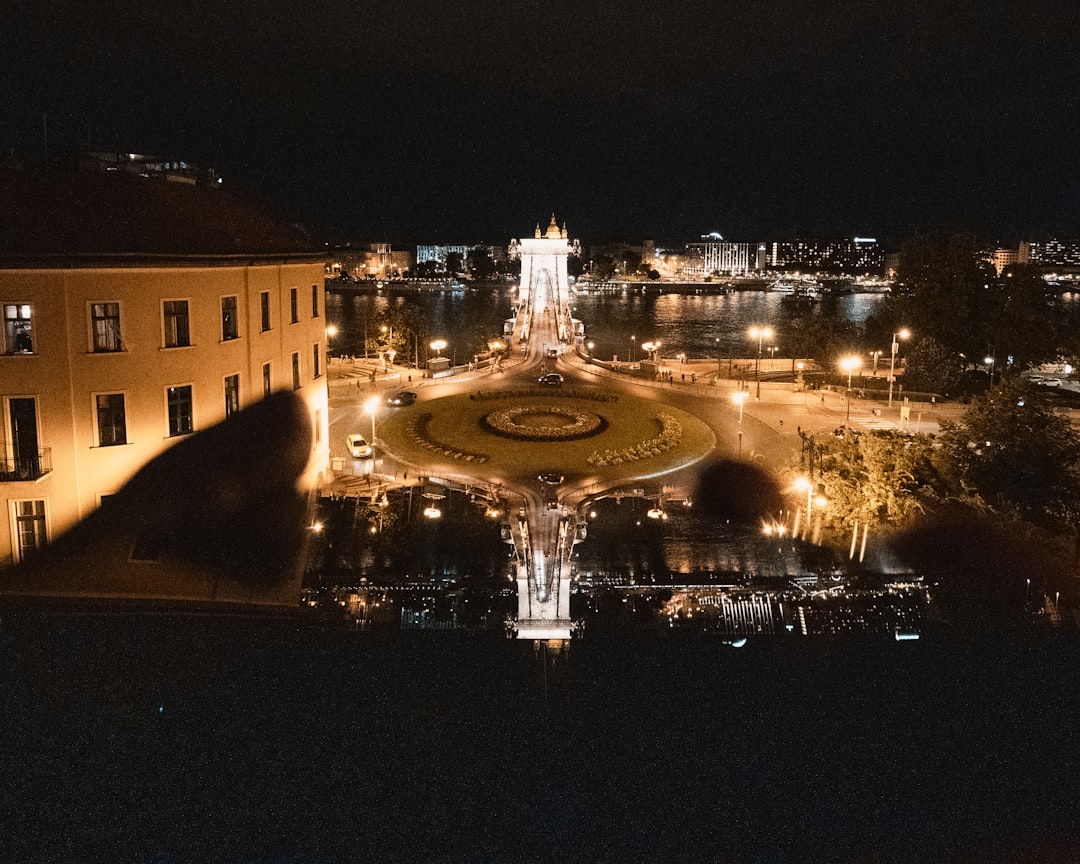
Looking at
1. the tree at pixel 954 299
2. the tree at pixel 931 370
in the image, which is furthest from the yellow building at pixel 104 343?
the tree at pixel 954 299

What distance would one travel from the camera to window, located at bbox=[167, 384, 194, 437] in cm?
1481

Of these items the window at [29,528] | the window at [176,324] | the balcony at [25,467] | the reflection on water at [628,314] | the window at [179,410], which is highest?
the window at [176,324]

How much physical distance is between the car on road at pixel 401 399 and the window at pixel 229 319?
13.0 metres

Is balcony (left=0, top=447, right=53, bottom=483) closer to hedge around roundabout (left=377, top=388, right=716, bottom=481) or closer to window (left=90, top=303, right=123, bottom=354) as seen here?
window (left=90, top=303, right=123, bottom=354)

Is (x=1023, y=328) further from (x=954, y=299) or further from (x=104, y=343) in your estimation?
(x=104, y=343)

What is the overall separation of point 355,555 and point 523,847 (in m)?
8.60

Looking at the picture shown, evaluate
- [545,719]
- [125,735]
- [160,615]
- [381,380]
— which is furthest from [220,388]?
[381,380]

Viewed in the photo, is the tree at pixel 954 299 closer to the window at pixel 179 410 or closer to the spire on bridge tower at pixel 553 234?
the window at pixel 179 410

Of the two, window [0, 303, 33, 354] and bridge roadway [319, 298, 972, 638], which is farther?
bridge roadway [319, 298, 972, 638]

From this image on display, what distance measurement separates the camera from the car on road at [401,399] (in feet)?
96.4

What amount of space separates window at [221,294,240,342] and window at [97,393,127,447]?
236 centimetres

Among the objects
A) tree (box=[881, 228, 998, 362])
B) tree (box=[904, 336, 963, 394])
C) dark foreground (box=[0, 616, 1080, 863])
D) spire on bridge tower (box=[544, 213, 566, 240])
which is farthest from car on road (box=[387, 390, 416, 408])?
spire on bridge tower (box=[544, 213, 566, 240])

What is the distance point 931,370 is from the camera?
31.9 meters

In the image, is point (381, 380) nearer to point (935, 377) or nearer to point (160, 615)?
point (935, 377)
